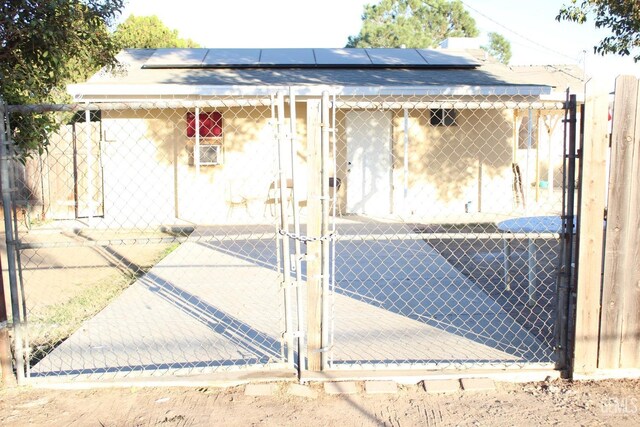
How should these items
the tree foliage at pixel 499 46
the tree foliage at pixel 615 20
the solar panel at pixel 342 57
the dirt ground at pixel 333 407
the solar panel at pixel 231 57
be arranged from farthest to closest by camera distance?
the tree foliage at pixel 499 46
the solar panel at pixel 342 57
the solar panel at pixel 231 57
the tree foliage at pixel 615 20
the dirt ground at pixel 333 407

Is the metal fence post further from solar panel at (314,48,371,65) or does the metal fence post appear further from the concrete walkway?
solar panel at (314,48,371,65)

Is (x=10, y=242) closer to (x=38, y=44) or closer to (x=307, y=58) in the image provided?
(x=38, y=44)

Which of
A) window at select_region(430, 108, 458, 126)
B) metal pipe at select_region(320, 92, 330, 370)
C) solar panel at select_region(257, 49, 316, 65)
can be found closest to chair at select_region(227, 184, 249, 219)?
solar panel at select_region(257, 49, 316, 65)

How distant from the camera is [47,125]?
17.4 ft

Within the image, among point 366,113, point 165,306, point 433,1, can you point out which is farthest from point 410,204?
point 433,1

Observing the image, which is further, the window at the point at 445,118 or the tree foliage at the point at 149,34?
the tree foliage at the point at 149,34

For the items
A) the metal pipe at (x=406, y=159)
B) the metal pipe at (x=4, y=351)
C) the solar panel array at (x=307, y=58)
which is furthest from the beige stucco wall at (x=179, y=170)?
the metal pipe at (x=4, y=351)

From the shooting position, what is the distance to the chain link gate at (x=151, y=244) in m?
4.64

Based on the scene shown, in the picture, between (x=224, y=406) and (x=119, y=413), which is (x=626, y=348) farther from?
(x=119, y=413)

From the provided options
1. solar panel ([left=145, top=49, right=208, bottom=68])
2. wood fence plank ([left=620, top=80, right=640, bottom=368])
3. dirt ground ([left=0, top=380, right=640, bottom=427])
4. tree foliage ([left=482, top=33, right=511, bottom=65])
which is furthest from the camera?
tree foliage ([left=482, top=33, right=511, bottom=65])

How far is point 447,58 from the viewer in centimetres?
1597

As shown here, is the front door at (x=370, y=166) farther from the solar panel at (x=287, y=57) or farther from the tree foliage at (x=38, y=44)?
the tree foliage at (x=38, y=44)

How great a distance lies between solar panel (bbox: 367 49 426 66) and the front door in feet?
6.22

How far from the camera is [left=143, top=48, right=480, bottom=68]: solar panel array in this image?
1484 centimetres
